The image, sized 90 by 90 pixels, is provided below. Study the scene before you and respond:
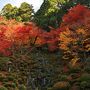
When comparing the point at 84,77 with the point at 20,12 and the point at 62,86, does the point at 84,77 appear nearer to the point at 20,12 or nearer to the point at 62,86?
the point at 62,86

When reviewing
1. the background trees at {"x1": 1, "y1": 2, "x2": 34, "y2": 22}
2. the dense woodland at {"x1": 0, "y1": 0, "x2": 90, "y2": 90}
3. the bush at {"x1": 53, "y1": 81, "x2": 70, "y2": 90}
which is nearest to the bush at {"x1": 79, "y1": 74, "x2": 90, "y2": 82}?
the dense woodland at {"x1": 0, "y1": 0, "x2": 90, "y2": 90}

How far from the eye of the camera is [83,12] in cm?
5266

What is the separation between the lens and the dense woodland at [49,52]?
40.9 metres

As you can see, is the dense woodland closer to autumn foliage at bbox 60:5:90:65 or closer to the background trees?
autumn foliage at bbox 60:5:90:65

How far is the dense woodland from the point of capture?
134 ft

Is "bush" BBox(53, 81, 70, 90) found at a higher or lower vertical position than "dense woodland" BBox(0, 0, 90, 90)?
lower

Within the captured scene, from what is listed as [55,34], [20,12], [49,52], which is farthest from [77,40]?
[20,12]

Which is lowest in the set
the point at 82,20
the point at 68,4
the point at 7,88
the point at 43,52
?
the point at 7,88

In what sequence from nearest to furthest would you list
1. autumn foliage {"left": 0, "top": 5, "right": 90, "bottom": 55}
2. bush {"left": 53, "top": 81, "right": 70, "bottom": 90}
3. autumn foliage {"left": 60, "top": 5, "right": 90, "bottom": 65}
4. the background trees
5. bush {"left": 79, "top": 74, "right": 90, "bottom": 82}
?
bush {"left": 79, "top": 74, "right": 90, "bottom": 82} → bush {"left": 53, "top": 81, "right": 70, "bottom": 90} → autumn foliage {"left": 60, "top": 5, "right": 90, "bottom": 65} → autumn foliage {"left": 0, "top": 5, "right": 90, "bottom": 55} → the background trees

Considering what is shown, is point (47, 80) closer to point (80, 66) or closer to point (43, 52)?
point (80, 66)

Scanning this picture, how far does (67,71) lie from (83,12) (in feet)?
41.6

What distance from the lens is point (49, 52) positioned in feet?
188

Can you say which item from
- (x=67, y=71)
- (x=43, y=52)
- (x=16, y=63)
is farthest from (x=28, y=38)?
(x=67, y=71)

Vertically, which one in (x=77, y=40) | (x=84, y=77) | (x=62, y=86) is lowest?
(x=62, y=86)
